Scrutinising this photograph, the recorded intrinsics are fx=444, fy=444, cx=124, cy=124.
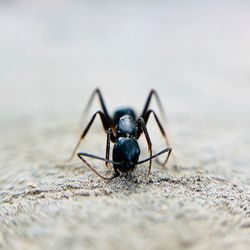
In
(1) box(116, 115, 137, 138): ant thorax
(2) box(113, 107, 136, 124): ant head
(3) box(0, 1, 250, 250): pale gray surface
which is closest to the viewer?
(3) box(0, 1, 250, 250): pale gray surface

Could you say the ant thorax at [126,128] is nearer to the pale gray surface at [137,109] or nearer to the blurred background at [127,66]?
the pale gray surface at [137,109]

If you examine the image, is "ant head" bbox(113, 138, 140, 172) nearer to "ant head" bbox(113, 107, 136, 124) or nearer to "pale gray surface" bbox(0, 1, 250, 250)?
"pale gray surface" bbox(0, 1, 250, 250)

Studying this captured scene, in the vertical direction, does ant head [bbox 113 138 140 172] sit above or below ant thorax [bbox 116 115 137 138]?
below

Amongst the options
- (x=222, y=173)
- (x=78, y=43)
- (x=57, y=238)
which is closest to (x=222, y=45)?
(x=78, y=43)

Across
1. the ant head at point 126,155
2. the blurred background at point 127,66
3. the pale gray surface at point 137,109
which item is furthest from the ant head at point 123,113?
the ant head at point 126,155

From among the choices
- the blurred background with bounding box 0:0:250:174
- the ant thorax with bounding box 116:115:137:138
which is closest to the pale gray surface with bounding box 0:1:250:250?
the blurred background with bounding box 0:0:250:174

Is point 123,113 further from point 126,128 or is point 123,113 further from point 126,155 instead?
point 126,155

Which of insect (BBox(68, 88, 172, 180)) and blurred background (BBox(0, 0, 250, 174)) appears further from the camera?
blurred background (BBox(0, 0, 250, 174))
